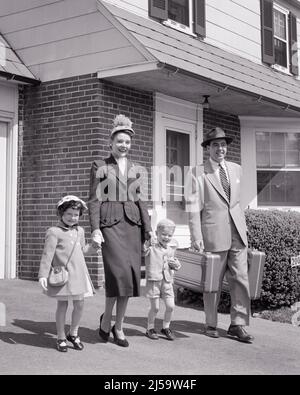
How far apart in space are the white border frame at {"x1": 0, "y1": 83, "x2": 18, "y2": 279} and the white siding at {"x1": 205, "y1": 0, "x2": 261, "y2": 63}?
159 inches

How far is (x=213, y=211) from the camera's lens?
5879 mm

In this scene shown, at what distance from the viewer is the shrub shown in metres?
7.44

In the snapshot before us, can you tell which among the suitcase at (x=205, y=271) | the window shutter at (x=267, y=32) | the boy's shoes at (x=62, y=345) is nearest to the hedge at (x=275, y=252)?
the suitcase at (x=205, y=271)

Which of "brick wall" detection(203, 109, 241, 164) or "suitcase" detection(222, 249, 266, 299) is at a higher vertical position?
"brick wall" detection(203, 109, 241, 164)

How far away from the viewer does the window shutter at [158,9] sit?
9.76 meters

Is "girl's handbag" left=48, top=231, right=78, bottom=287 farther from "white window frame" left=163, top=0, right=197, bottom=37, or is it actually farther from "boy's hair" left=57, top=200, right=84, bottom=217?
"white window frame" left=163, top=0, right=197, bottom=37

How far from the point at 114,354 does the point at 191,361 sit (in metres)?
0.64

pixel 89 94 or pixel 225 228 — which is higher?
pixel 89 94

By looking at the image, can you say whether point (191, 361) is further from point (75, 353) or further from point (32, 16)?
point (32, 16)

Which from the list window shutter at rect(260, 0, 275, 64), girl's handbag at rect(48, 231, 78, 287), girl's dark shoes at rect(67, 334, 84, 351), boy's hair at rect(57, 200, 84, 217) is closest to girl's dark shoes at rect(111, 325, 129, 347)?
girl's dark shoes at rect(67, 334, 84, 351)

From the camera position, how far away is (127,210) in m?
5.26

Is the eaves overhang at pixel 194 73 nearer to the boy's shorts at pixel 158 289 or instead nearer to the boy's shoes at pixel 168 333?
the boy's shorts at pixel 158 289
